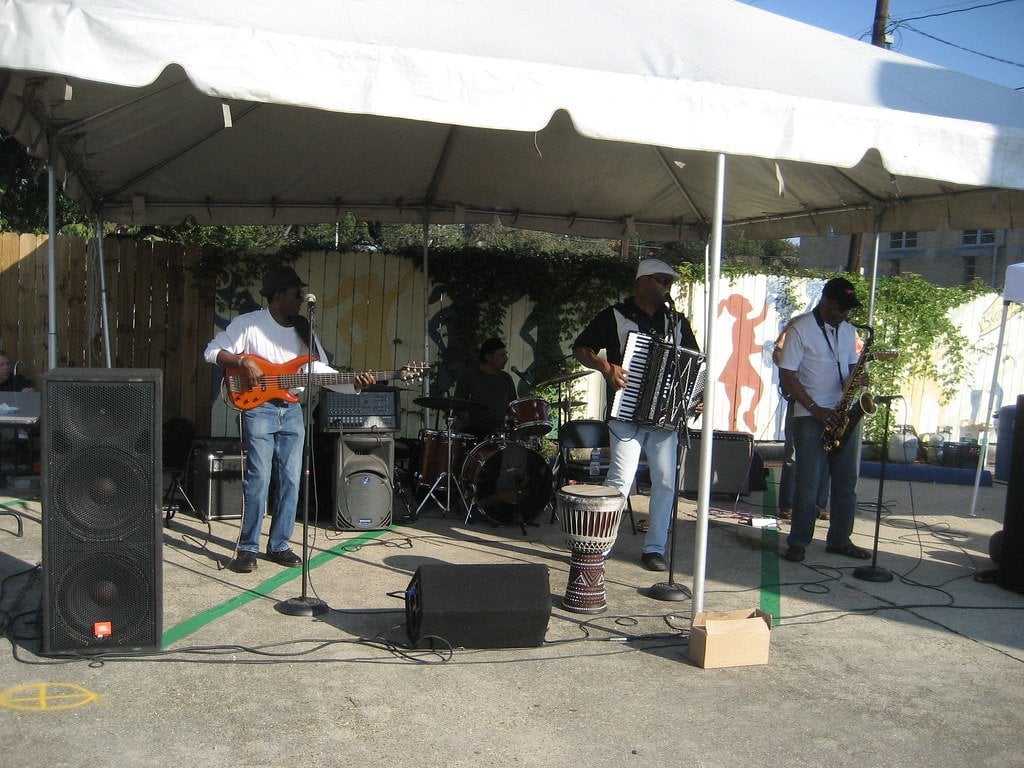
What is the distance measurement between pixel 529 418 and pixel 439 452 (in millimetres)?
820

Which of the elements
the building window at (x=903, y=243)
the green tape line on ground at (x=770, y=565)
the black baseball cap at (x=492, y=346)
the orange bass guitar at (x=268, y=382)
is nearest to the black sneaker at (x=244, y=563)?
the orange bass guitar at (x=268, y=382)

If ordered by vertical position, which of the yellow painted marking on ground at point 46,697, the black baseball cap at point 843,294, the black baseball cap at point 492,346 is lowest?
the yellow painted marking on ground at point 46,697

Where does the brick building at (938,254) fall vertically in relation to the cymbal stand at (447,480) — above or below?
above

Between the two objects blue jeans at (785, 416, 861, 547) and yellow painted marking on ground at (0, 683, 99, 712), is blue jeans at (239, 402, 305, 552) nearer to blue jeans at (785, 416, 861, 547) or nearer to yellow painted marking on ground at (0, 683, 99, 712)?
yellow painted marking on ground at (0, 683, 99, 712)

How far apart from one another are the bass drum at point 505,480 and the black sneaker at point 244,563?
199 cm

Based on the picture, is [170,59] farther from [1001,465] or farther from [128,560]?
[1001,465]

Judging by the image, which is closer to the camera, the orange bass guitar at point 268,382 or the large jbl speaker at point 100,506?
the large jbl speaker at point 100,506

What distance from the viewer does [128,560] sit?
423 cm

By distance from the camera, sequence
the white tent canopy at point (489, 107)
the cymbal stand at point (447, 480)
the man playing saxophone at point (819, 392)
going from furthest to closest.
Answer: the cymbal stand at point (447, 480) < the man playing saxophone at point (819, 392) < the white tent canopy at point (489, 107)

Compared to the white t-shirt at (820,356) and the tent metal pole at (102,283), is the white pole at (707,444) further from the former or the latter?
the tent metal pole at (102,283)

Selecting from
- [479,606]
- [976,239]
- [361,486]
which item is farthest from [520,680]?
[976,239]

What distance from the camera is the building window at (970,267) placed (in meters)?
37.5

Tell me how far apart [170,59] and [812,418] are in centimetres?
497

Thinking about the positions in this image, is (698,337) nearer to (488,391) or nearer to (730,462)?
(730,462)
